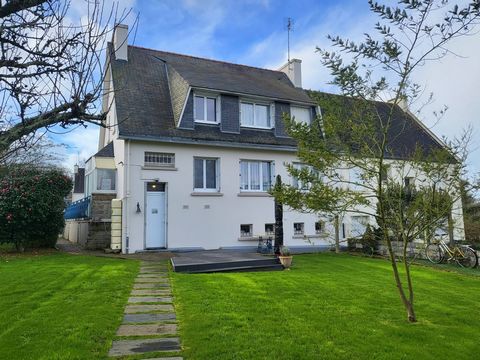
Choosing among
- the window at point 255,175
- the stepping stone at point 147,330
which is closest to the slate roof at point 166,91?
the window at point 255,175

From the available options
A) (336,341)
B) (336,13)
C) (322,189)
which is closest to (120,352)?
(336,341)

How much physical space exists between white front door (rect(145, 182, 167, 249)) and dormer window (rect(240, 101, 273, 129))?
5.02 metres

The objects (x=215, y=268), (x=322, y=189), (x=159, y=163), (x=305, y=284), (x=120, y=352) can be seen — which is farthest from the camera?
(x=159, y=163)

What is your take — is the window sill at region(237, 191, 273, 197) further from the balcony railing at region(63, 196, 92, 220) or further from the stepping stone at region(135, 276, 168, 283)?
the stepping stone at region(135, 276, 168, 283)

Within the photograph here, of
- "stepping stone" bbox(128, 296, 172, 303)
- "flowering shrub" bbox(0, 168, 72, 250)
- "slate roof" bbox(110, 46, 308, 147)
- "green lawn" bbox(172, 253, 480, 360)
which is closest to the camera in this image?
"green lawn" bbox(172, 253, 480, 360)

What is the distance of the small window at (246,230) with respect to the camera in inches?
703

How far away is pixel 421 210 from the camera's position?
21.9 ft

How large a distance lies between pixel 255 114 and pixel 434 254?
9.43m

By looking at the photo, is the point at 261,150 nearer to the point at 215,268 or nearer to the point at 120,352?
the point at 215,268

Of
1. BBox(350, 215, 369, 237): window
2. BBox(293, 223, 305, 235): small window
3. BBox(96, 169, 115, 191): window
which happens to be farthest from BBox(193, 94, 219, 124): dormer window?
BBox(350, 215, 369, 237): window

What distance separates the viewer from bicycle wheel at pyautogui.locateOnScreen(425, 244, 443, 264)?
14.9m

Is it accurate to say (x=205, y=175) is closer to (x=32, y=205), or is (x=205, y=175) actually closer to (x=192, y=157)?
(x=192, y=157)

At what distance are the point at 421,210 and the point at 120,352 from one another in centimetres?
498

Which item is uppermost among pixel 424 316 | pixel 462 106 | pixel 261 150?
pixel 261 150
